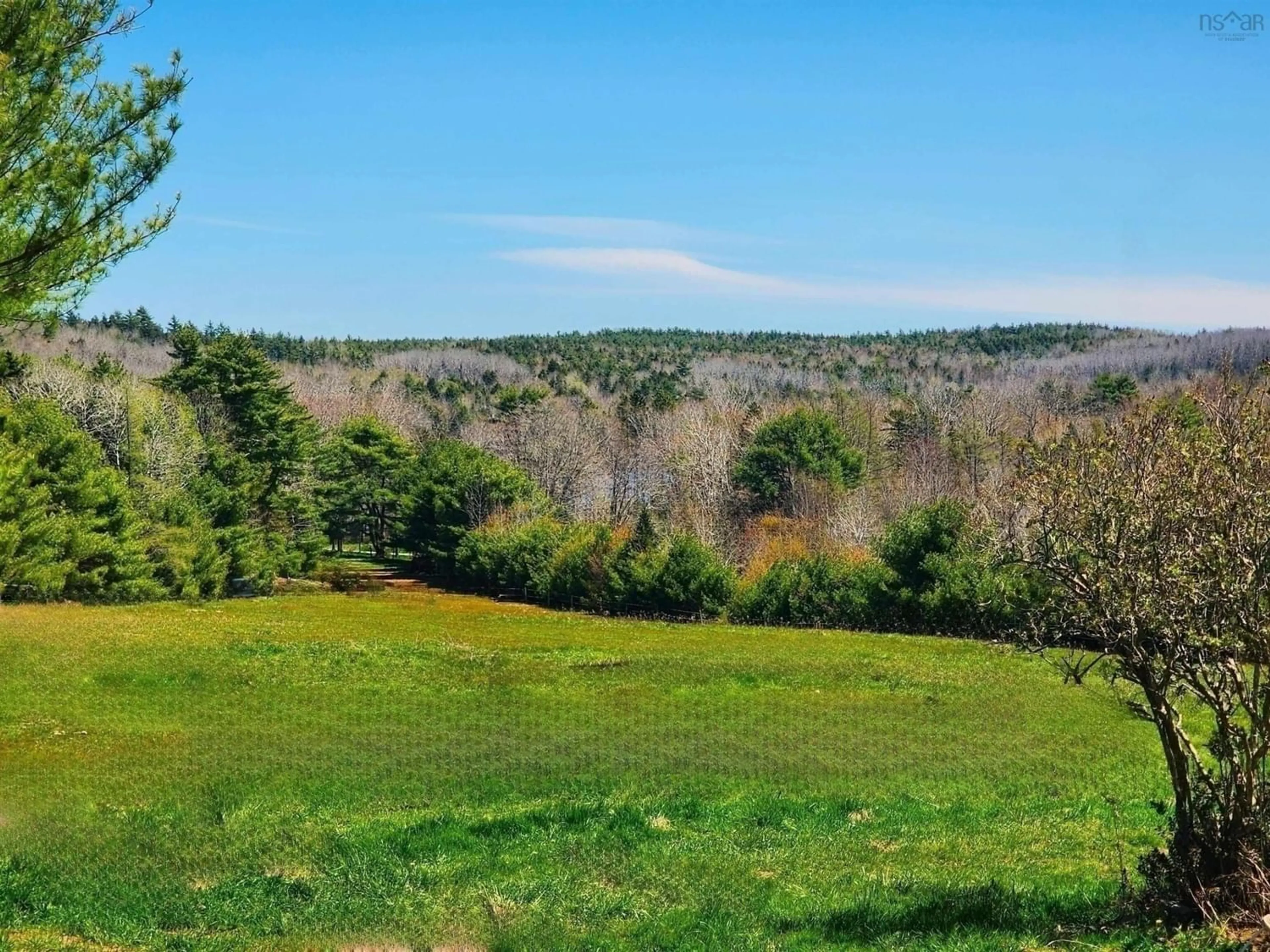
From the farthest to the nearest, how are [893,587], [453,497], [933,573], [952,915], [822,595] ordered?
Result: [453,497] < [822,595] < [893,587] < [933,573] < [952,915]

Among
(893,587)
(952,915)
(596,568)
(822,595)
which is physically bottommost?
(596,568)

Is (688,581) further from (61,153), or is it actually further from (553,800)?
(61,153)

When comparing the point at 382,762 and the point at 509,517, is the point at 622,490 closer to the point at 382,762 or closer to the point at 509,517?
the point at 509,517

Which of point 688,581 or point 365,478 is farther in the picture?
point 365,478

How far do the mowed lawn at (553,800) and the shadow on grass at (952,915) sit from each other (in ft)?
0.12

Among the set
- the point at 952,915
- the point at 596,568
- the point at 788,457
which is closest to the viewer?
the point at 952,915

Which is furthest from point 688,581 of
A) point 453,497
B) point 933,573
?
point 453,497

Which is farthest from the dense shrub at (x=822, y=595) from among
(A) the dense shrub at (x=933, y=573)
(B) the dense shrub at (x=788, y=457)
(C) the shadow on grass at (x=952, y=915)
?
(C) the shadow on grass at (x=952, y=915)

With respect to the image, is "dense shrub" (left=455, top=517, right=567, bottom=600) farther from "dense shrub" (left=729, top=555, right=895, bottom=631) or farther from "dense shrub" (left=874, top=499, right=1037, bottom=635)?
"dense shrub" (left=874, top=499, right=1037, bottom=635)

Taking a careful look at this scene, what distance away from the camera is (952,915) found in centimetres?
838

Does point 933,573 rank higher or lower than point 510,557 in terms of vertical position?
higher

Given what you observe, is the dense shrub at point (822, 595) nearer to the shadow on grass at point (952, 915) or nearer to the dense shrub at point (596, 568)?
the dense shrub at point (596, 568)

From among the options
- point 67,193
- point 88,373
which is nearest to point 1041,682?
point 67,193

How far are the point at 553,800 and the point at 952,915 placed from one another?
6.63 metres
